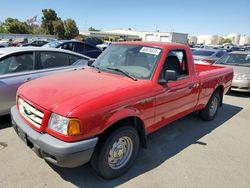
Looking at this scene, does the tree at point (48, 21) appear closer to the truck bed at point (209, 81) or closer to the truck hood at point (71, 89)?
the truck bed at point (209, 81)

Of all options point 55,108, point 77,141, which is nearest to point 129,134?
point 77,141

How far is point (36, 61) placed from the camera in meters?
4.89

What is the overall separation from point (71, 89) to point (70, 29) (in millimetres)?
65636

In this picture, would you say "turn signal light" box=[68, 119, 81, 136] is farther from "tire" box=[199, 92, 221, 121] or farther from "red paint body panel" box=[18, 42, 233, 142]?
"tire" box=[199, 92, 221, 121]

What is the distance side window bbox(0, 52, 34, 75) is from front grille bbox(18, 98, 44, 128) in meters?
1.72

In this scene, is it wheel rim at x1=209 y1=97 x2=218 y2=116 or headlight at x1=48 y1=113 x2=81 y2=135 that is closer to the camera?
headlight at x1=48 y1=113 x2=81 y2=135

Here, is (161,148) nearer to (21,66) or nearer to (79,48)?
(21,66)

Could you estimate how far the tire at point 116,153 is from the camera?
2750mm

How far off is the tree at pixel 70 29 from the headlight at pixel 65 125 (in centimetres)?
6467

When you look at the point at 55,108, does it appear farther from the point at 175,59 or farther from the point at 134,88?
the point at 175,59

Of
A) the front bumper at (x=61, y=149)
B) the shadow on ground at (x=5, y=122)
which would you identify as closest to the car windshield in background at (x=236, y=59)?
the shadow on ground at (x=5, y=122)

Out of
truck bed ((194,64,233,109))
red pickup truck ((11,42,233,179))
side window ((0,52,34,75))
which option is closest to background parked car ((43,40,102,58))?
side window ((0,52,34,75))

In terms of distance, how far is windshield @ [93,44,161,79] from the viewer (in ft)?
11.4

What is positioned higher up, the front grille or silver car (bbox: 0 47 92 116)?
silver car (bbox: 0 47 92 116)
